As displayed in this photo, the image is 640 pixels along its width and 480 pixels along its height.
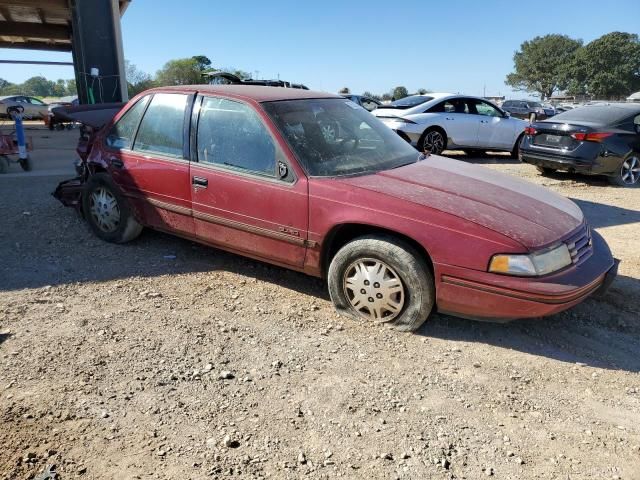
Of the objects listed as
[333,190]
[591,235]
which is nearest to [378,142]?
[333,190]

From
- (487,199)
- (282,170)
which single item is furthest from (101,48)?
(487,199)

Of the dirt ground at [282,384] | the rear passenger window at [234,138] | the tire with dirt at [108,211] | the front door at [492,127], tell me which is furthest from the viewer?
the front door at [492,127]

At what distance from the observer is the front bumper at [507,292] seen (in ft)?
9.91

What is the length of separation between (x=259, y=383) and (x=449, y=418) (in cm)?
106

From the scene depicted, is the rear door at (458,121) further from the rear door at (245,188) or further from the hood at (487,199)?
the rear door at (245,188)

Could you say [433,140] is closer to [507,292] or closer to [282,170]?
[282,170]

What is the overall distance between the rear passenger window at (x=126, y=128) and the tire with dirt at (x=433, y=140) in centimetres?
732

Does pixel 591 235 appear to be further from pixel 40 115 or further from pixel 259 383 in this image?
pixel 40 115

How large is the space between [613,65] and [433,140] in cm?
7745

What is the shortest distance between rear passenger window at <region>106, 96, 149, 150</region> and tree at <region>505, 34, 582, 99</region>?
3325 inches

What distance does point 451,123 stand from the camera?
11188 mm

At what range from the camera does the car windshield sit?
3734 mm

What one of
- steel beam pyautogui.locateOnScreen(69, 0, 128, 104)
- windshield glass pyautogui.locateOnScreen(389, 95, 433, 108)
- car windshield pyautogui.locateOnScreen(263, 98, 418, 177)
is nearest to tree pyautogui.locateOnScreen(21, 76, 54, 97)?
steel beam pyautogui.locateOnScreen(69, 0, 128, 104)

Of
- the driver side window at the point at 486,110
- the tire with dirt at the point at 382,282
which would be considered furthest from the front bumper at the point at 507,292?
the driver side window at the point at 486,110
